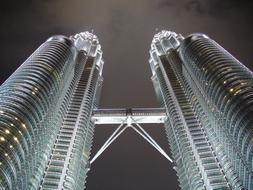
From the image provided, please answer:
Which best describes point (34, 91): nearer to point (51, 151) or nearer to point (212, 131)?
point (51, 151)

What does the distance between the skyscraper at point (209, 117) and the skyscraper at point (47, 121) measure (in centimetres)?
2588

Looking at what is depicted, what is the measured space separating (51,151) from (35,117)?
20678mm

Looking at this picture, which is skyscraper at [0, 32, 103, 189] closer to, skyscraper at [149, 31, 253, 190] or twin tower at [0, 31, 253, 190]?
twin tower at [0, 31, 253, 190]

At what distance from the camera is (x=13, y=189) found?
208 ft

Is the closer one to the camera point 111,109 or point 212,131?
point 212,131

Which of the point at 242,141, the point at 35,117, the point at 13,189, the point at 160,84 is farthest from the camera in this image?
the point at 160,84

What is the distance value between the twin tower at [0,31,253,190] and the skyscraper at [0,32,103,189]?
20 centimetres

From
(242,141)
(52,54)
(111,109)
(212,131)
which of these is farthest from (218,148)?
(52,54)

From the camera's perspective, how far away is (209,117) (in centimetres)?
9419

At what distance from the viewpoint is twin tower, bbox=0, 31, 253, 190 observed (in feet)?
229

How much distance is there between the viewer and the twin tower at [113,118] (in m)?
69.9

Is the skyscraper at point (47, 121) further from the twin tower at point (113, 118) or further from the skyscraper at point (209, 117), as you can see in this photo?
the skyscraper at point (209, 117)

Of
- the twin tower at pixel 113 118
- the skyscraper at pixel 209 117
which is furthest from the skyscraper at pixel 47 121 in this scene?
the skyscraper at pixel 209 117

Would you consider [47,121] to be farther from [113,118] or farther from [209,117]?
[209,117]
